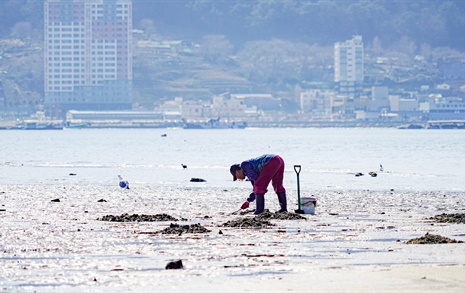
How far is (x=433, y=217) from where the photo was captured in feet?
82.3

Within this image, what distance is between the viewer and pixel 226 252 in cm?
1789

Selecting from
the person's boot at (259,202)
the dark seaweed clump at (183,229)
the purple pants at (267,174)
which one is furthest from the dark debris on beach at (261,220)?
the dark seaweed clump at (183,229)

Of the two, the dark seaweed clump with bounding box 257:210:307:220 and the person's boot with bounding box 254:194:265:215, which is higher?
the person's boot with bounding box 254:194:265:215

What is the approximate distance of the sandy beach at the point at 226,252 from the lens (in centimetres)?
1461

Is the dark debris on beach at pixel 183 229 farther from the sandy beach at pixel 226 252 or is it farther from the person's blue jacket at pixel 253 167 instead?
the person's blue jacket at pixel 253 167

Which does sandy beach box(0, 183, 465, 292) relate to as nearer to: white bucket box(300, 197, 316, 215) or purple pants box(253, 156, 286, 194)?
white bucket box(300, 197, 316, 215)

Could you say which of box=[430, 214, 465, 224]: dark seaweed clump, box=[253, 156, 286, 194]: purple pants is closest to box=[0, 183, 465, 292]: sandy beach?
box=[430, 214, 465, 224]: dark seaweed clump

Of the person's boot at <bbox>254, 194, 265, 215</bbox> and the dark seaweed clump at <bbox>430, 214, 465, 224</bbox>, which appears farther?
the person's boot at <bbox>254, 194, 265, 215</bbox>

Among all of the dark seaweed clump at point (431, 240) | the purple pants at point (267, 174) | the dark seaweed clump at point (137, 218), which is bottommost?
the dark seaweed clump at point (137, 218)

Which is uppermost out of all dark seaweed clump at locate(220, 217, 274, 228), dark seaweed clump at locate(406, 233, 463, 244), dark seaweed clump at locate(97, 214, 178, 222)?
dark seaweed clump at locate(406, 233, 463, 244)

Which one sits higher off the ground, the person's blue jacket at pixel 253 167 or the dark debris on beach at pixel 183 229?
the person's blue jacket at pixel 253 167

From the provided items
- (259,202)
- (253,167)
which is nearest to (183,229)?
(253,167)

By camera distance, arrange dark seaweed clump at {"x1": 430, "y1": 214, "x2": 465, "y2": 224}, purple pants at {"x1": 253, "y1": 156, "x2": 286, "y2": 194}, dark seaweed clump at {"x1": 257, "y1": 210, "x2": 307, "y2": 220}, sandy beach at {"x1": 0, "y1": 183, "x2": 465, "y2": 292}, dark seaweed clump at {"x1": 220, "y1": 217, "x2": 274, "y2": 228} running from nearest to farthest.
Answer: sandy beach at {"x1": 0, "y1": 183, "x2": 465, "y2": 292} < dark seaweed clump at {"x1": 220, "y1": 217, "x2": 274, "y2": 228} < dark seaweed clump at {"x1": 430, "y1": 214, "x2": 465, "y2": 224} < purple pants at {"x1": 253, "y1": 156, "x2": 286, "y2": 194} < dark seaweed clump at {"x1": 257, "y1": 210, "x2": 307, "y2": 220}

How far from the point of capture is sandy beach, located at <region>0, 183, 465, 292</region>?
1461 centimetres
